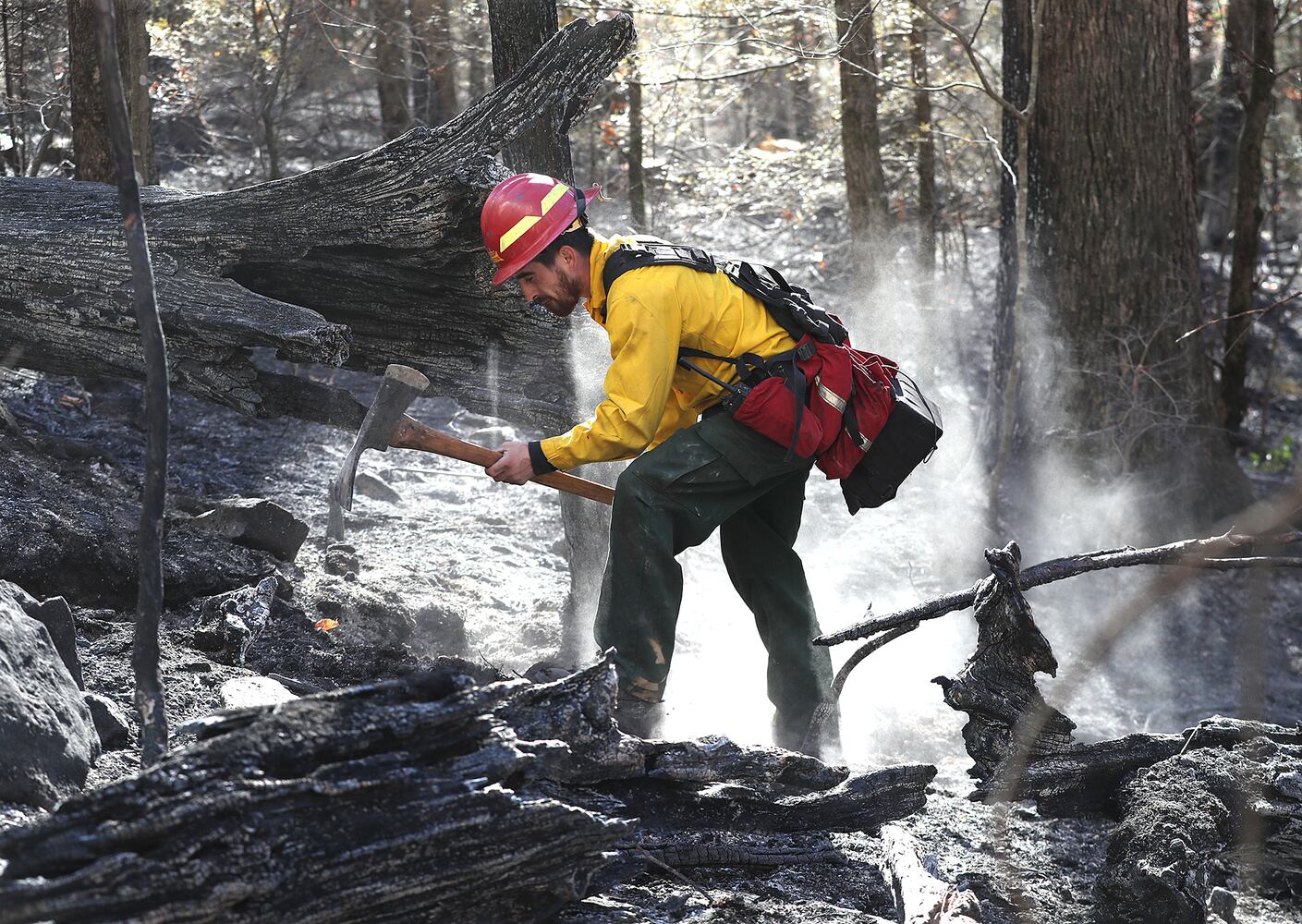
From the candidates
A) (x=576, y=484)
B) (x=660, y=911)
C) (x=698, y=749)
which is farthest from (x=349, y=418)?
(x=660, y=911)

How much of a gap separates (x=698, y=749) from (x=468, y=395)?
8.48 feet

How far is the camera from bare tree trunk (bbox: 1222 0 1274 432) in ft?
27.8

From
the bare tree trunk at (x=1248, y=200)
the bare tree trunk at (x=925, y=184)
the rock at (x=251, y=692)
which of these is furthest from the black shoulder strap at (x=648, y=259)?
the bare tree trunk at (x=925, y=184)

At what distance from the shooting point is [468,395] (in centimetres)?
527

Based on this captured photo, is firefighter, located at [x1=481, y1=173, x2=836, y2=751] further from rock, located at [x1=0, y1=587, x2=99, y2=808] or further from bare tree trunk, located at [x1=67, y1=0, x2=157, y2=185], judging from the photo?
bare tree trunk, located at [x1=67, y1=0, x2=157, y2=185]

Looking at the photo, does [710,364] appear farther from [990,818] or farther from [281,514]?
[281,514]

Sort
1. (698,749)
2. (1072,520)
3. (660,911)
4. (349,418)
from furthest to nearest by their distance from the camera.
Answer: (1072,520) < (349,418) < (698,749) < (660,911)

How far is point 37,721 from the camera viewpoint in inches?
111

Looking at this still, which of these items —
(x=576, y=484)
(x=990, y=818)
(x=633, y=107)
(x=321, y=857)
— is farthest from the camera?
(x=633, y=107)

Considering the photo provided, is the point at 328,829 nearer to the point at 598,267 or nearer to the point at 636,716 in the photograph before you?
the point at 636,716

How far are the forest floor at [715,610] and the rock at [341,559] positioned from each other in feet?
0.30

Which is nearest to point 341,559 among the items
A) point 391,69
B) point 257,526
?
point 257,526

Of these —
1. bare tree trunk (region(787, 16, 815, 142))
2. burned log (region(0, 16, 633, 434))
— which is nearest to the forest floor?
burned log (region(0, 16, 633, 434))

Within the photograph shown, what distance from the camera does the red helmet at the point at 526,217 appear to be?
12.3 ft
